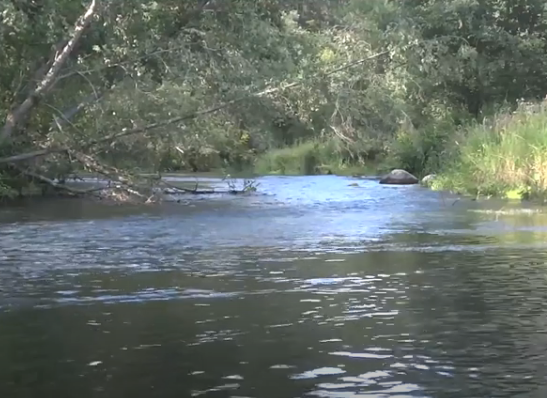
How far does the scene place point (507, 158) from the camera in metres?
18.2

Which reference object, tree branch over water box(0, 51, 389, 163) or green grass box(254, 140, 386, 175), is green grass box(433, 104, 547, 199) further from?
green grass box(254, 140, 386, 175)

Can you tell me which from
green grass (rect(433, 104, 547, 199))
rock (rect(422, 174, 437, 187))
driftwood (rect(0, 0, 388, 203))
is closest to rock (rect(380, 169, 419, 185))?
rock (rect(422, 174, 437, 187))

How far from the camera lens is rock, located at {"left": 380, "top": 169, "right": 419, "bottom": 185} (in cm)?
2552

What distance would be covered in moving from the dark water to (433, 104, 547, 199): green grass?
4.46 metres

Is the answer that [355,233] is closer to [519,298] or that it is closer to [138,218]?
[138,218]

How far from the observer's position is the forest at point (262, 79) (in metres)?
18.0

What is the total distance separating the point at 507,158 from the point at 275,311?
12488 millimetres

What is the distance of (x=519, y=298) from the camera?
23.3ft

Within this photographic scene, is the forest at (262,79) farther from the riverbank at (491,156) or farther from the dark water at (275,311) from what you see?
the dark water at (275,311)

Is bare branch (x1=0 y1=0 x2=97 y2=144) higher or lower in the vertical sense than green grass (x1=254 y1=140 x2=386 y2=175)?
higher

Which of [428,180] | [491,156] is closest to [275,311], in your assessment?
[491,156]

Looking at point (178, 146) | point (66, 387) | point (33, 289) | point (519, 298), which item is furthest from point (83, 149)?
point (66, 387)

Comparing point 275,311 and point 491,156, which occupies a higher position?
point 491,156

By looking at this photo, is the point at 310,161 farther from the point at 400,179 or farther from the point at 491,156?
the point at 491,156
